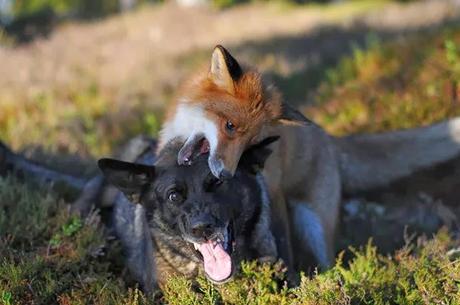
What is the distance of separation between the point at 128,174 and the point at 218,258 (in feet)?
2.91

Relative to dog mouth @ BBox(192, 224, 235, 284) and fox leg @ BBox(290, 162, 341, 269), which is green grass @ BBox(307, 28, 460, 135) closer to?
fox leg @ BBox(290, 162, 341, 269)

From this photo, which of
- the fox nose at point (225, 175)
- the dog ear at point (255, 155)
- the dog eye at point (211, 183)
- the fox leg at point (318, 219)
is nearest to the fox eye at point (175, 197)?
the dog eye at point (211, 183)

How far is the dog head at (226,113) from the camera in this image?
546 centimetres

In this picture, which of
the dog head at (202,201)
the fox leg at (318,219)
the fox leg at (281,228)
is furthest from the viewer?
the fox leg at (318,219)

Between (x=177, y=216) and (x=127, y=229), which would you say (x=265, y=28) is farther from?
(x=177, y=216)

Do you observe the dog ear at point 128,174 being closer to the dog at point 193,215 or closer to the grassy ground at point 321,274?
the dog at point 193,215

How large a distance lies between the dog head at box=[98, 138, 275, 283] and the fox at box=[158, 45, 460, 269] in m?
0.10

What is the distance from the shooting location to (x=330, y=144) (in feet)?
24.6

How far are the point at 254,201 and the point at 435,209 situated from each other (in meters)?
3.03

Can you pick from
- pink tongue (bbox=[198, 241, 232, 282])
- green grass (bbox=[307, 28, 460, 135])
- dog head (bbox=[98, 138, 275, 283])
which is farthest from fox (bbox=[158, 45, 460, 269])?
green grass (bbox=[307, 28, 460, 135])

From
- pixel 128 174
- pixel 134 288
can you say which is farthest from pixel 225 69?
pixel 134 288

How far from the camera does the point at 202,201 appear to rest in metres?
5.16

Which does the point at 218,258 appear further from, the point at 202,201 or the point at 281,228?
the point at 281,228

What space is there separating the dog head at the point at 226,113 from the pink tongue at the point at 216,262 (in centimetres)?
50
